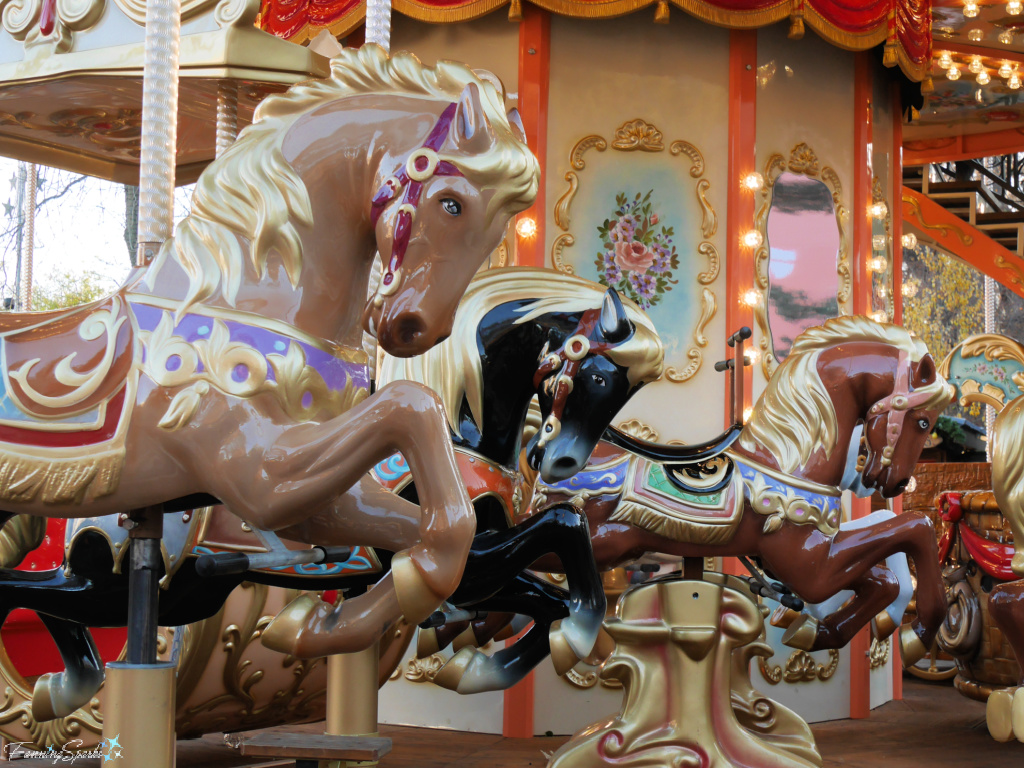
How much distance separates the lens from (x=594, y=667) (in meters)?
4.70

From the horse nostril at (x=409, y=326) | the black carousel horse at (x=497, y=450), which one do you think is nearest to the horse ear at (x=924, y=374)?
the black carousel horse at (x=497, y=450)

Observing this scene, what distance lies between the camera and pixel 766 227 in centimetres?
515

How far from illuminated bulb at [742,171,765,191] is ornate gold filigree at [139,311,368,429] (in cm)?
375

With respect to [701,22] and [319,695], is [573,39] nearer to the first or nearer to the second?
[701,22]

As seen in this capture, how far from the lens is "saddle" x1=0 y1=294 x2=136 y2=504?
5.36 feet

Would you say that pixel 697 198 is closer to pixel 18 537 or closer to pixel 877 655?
pixel 877 655

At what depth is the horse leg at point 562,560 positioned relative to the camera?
1832 mm

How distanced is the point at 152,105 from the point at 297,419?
31.1 inches

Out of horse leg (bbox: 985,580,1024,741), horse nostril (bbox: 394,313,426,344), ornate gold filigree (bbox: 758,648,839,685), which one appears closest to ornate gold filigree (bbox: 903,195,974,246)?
ornate gold filigree (bbox: 758,648,839,685)

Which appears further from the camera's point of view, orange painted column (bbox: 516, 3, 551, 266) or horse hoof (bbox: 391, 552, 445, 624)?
orange painted column (bbox: 516, 3, 551, 266)

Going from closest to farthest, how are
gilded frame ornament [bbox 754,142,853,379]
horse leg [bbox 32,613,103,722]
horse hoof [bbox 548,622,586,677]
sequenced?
horse hoof [bbox 548,622,586,677]
horse leg [bbox 32,613,103,722]
gilded frame ornament [bbox 754,142,853,379]

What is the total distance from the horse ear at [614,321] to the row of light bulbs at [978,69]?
5472mm

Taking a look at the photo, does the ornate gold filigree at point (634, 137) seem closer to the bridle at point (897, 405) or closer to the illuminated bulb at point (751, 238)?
the illuminated bulb at point (751, 238)

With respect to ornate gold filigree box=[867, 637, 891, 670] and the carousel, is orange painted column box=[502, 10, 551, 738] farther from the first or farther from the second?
ornate gold filigree box=[867, 637, 891, 670]
